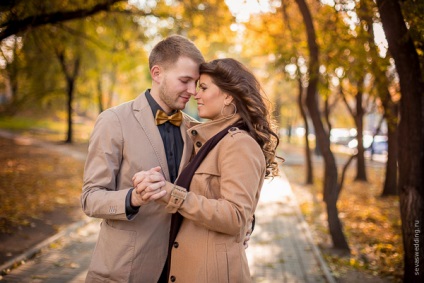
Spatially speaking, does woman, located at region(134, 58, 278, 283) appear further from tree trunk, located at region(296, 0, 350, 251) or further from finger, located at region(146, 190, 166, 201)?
tree trunk, located at region(296, 0, 350, 251)

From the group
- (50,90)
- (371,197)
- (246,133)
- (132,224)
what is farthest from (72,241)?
(50,90)

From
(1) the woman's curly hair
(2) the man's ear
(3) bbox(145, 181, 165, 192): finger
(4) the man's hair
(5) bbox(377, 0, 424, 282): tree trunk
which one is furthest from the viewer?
(5) bbox(377, 0, 424, 282): tree trunk

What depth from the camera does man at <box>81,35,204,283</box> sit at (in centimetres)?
287

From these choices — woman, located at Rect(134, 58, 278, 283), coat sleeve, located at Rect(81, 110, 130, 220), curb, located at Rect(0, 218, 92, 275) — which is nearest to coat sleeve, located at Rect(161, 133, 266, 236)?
woman, located at Rect(134, 58, 278, 283)

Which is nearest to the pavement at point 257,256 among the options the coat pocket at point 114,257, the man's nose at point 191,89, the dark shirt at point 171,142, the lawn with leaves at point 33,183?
the lawn with leaves at point 33,183

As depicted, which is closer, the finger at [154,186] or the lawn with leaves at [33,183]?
the finger at [154,186]

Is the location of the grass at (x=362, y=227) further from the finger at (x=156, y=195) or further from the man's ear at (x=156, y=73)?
the finger at (x=156, y=195)

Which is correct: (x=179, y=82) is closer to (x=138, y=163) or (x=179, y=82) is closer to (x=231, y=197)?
(x=138, y=163)

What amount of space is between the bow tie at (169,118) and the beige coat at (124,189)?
0.26ft

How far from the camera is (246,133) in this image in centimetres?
276

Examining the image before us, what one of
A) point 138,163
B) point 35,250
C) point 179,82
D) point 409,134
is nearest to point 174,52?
point 179,82

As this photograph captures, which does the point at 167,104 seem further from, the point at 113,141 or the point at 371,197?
the point at 371,197

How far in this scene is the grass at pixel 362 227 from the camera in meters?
7.18

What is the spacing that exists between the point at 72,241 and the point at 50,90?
634 inches
